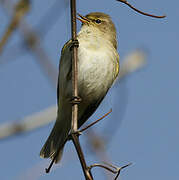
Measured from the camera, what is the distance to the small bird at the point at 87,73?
4344 mm

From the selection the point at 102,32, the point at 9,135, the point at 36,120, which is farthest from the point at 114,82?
the point at 9,135

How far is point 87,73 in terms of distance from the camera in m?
4.37

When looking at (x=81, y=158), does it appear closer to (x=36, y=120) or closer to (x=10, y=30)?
(x=10, y=30)

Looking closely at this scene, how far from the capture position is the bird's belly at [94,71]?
4.32 metres

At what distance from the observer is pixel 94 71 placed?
438 centimetres

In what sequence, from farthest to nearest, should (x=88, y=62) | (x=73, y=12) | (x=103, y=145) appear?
(x=88, y=62)
(x=103, y=145)
(x=73, y=12)

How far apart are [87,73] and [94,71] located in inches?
3.5

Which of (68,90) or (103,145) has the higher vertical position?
(68,90)

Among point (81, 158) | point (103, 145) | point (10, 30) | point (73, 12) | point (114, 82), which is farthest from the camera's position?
point (114, 82)

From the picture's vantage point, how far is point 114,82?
4.93 metres

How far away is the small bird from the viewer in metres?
4.34

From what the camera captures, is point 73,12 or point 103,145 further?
point 103,145

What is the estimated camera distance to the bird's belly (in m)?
4.32

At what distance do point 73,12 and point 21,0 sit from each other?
802mm
